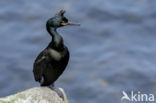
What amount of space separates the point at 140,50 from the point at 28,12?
5.14m

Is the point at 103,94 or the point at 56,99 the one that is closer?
the point at 56,99

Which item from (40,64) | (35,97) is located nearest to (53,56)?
(40,64)

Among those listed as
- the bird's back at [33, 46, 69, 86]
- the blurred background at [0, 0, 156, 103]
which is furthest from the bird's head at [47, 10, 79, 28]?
the blurred background at [0, 0, 156, 103]

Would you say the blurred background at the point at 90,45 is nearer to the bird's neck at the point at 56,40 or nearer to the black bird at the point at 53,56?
the black bird at the point at 53,56

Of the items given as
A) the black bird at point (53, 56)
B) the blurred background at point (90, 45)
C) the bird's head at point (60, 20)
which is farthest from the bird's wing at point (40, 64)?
the blurred background at point (90, 45)

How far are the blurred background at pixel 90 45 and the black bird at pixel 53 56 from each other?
8380 millimetres

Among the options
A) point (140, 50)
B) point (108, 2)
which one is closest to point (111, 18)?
point (108, 2)

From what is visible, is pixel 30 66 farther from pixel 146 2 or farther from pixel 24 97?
pixel 24 97

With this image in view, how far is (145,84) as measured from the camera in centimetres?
2053

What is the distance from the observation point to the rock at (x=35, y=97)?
10.5m

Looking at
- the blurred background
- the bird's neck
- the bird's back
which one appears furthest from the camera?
the blurred background

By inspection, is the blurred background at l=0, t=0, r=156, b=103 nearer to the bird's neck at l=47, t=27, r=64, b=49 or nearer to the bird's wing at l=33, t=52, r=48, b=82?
the bird's wing at l=33, t=52, r=48, b=82

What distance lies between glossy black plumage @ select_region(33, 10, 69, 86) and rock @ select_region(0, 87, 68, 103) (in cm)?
35

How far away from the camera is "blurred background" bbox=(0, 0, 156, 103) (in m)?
20.3
